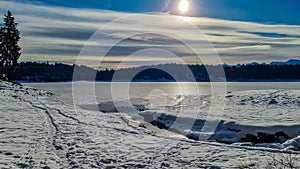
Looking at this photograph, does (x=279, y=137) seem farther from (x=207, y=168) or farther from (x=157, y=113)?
(x=157, y=113)

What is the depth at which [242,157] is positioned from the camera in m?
10.4

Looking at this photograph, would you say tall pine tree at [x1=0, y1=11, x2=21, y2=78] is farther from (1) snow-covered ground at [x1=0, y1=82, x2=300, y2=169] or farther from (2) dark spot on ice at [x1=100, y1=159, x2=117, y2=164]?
(2) dark spot on ice at [x1=100, y1=159, x2=117, y2=164]

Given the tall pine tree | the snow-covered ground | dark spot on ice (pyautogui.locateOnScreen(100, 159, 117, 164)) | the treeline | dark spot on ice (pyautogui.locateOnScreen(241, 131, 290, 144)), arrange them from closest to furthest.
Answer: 1. the snow-covered ground
2. dark spot on ice (pyautogui.locateOnScreen(100, 159, 117, 164))
3. dark spot on ice (pyautogui.locateOnScreen(241, 131, 290, 144))
4. the tall pine tree
5. the treeline

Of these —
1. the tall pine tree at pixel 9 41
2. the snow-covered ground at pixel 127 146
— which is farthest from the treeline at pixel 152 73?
the snow-covered ground at pixel 127 146

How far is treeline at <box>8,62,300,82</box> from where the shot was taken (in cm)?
13775

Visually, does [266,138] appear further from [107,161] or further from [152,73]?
[152,73]

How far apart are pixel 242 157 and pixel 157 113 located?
1585 centimetres

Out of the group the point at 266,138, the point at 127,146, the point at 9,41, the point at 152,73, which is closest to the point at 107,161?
the point at 127,146

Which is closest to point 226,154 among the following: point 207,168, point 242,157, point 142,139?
point 242,157

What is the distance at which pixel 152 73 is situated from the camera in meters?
191

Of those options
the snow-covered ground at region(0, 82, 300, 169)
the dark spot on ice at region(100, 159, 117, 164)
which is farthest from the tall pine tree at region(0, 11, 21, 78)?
the dark spot on ice at region(100, 159, 117, 164)

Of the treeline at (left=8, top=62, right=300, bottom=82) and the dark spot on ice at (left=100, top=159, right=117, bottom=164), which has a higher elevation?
the treeline at (left=8, top=62, right=300, bottom=82)

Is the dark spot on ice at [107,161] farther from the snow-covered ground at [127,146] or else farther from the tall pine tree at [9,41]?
the tall pine tree at [9,41]

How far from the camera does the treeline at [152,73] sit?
138 meters
